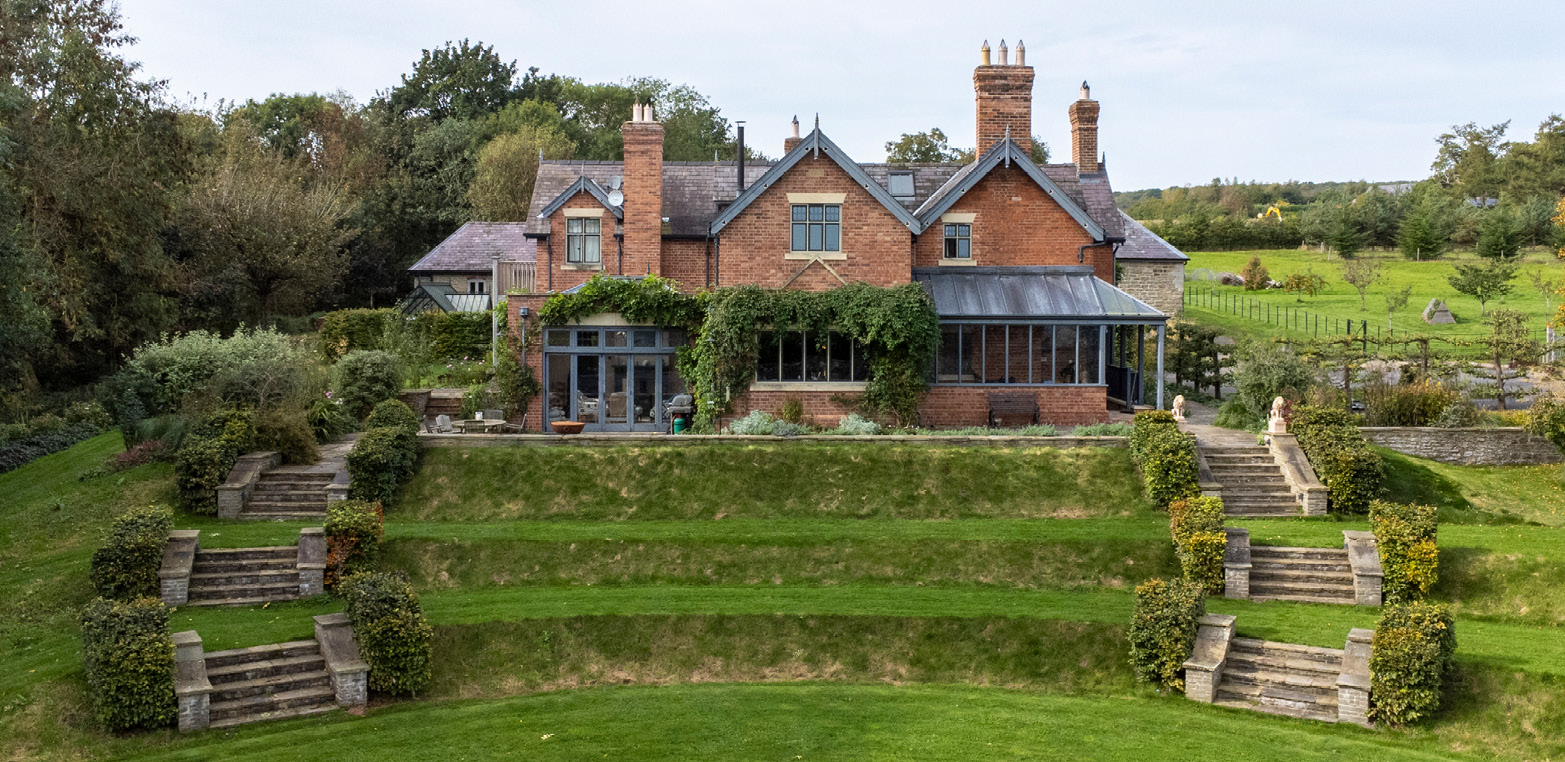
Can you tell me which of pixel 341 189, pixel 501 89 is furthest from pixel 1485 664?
pixel 501 89

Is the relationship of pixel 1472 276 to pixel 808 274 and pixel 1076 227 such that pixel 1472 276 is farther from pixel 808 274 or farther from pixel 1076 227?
pixel 808 274

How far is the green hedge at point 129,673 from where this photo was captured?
585 inches

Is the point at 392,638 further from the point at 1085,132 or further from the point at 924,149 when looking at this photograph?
the point at 924,149

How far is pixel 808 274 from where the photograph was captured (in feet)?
92.6

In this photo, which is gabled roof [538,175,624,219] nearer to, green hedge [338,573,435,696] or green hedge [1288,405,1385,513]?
green hedge [338,573,435,696]

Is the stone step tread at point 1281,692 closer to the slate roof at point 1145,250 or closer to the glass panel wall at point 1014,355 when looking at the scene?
the glass panel wall at point 1014,355

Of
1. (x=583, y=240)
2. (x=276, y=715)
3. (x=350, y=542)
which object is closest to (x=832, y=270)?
(x=583, y=240)

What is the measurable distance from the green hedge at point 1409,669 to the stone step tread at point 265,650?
13.6m

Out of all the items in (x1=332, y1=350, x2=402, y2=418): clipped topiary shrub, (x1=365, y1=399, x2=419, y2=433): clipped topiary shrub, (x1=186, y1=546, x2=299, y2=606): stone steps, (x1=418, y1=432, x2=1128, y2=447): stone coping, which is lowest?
(x1=186, y1=546, x2=299, y2=606): stone steps

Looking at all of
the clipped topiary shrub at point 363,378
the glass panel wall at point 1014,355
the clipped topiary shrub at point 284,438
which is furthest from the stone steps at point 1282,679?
the clipped topiary shrub at point 363,378

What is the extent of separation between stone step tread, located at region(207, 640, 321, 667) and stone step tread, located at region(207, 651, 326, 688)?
3.0 inches

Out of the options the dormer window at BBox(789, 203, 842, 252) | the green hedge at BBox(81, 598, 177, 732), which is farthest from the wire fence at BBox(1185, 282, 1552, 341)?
the green hedge at BBox(81, 598, 177, 732)

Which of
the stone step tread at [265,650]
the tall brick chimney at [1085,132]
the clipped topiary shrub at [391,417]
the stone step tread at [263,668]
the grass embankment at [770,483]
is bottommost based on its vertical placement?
the stone step tread at [263,668]

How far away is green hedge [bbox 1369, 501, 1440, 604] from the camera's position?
18.2 m
